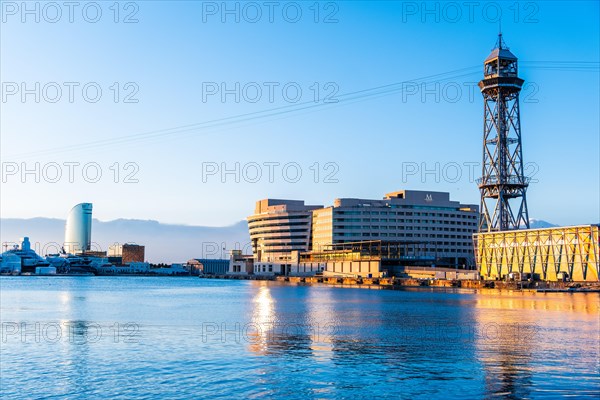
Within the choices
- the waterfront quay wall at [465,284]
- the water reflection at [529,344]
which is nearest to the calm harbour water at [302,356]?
the water reflection at [529,344]

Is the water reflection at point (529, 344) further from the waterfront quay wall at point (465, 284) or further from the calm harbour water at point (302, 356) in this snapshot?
the waterfront quay wall at point (465, 284)

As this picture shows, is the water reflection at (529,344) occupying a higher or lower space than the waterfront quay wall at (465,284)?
higher

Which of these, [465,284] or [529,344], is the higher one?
[529,344]

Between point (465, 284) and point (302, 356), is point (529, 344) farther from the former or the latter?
point (465, 284)

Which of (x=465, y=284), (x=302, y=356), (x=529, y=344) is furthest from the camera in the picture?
(x=465, y=284)

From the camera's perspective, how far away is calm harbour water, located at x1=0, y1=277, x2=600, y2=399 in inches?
1189

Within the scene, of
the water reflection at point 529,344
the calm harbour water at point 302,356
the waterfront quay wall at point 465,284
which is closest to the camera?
the calm harbour water at point 302,356

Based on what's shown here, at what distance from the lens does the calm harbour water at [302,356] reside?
99.1ft

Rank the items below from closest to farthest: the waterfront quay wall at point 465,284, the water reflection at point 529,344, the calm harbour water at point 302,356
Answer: the calm harbour water at point 302,356 < the water reflection at point 529,344 < the waterfront quay wall at point 465,284

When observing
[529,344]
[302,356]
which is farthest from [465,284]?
[302,356]

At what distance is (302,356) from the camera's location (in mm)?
38844

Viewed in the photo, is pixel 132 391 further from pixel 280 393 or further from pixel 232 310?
pixel 232 310

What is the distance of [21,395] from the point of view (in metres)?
29.2

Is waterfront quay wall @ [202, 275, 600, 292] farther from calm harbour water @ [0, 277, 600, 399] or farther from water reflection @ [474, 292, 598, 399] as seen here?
calm harbour water @ [0, 277, 600, 399]
